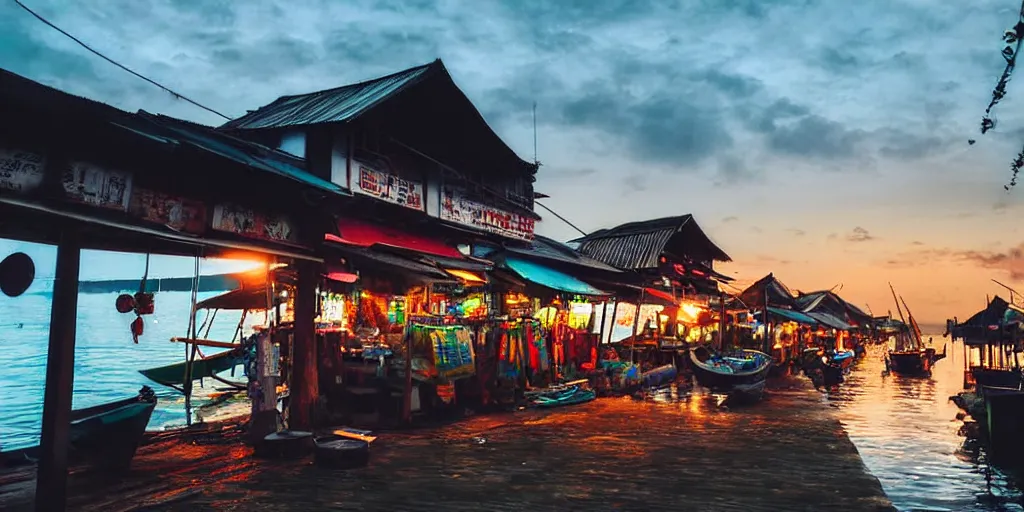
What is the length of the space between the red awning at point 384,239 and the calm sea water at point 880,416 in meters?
5.11

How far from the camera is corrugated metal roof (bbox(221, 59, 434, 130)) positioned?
16.0 m

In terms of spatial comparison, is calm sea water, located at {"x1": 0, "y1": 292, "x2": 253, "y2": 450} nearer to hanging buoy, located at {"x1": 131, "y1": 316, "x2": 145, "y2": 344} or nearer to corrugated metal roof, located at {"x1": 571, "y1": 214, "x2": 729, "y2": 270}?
hanging buoy, located at {"x1": 131, "y1": 316, "x2": 145, "y2": 344}

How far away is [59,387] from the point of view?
7.83m

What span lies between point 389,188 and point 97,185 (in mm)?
8900

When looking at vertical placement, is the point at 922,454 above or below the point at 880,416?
above

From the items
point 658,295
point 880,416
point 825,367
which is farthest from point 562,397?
point 825,367

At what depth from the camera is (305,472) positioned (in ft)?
33.2

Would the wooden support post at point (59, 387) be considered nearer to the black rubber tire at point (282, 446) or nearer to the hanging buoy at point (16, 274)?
the hanging buoy at point (16, 274)

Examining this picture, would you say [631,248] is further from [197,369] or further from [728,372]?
[197,369]

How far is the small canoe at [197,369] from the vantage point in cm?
1647

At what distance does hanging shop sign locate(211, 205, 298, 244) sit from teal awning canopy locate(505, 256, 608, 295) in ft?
30.9

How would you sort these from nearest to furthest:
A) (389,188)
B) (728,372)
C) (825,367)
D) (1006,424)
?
1. (1006,424)
2. (389,188)
3. (728,372)
4. (825,367)

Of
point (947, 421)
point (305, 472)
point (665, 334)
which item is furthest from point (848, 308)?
point (305, 472)

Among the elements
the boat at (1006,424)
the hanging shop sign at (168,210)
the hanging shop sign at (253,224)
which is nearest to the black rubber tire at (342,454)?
the hanging shop sign at (253,224)
